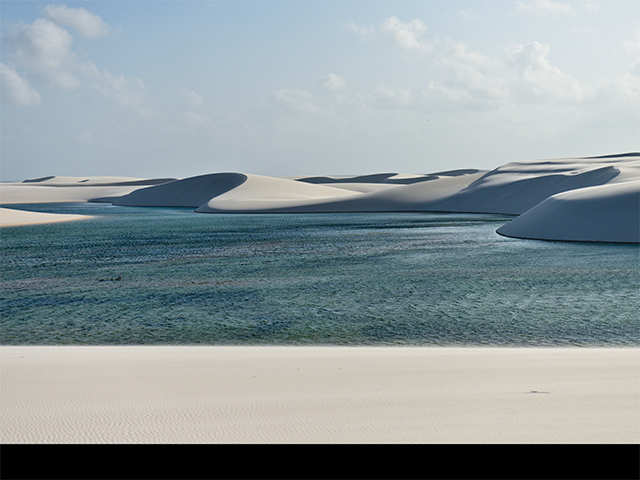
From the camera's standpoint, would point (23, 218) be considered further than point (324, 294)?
Yes

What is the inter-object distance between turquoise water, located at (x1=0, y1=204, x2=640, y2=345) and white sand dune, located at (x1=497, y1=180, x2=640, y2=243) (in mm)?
3206

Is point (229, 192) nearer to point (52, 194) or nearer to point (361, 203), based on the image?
point (361, 203)

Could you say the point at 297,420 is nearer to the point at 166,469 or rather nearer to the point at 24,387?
the point at 166,469

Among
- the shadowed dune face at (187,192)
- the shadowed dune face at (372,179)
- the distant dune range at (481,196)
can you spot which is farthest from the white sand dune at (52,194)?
the shadowed dune face at (372,179)

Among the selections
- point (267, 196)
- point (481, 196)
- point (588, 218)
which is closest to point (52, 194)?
A: point (267, 196)

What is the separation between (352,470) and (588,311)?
9.57 metres

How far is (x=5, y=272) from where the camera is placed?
20.1 m

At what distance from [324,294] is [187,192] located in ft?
305

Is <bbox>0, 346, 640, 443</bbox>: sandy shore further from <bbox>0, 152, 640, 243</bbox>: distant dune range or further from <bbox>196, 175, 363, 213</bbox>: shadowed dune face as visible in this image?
<bbox>196, 175, 363, 213</bbox>: shadowed dune face

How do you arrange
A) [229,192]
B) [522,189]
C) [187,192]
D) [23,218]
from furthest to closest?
[187,192] < [229,192] < [522,189] < [23,218]

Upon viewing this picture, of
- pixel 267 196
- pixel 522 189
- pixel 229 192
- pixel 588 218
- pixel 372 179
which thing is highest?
pixel 372 179

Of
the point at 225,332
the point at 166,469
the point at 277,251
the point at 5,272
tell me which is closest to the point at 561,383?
the point at 166,469

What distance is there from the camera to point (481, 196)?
229 feet

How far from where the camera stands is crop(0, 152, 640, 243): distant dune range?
32.4m
